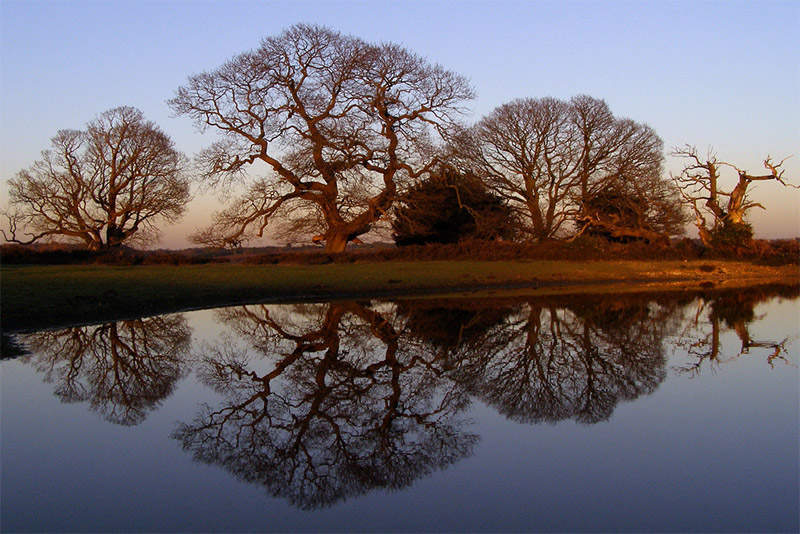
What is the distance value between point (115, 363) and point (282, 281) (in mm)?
13849

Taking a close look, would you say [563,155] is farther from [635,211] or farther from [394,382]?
[394,382]

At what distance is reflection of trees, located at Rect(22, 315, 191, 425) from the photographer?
8.50 metres

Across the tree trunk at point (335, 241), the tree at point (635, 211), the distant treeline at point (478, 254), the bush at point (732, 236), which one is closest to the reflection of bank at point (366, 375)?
the distant treeline at point (478, 254)

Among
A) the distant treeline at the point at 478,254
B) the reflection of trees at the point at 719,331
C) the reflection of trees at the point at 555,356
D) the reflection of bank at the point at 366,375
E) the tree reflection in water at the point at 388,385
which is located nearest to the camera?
the tree reflection in water at the point at 388,385

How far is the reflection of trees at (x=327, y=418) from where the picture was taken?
18.7 feet

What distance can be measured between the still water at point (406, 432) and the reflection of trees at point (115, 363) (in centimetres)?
6

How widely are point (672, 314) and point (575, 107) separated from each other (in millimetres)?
29458

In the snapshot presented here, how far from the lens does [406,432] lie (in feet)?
22.4

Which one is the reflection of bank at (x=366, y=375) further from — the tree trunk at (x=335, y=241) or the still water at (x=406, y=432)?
the tree trunk at (x=335, y=241)

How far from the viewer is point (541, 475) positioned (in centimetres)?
546

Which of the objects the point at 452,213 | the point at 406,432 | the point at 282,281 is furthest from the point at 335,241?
the point at 406,432

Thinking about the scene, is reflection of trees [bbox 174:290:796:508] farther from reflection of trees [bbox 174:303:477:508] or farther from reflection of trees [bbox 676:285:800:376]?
reflection of trees [bbox 676:285:800:376]

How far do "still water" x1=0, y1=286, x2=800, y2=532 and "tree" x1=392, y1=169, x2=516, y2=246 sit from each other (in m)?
23.8

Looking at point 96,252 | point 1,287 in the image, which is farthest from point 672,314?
point 96,252
